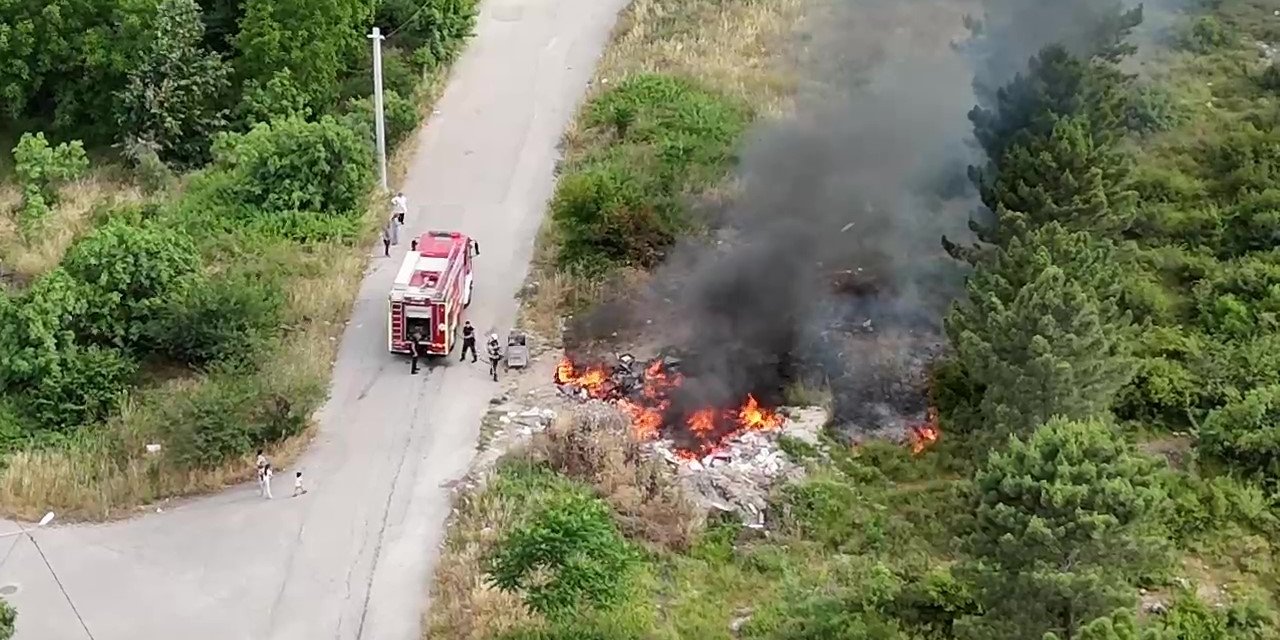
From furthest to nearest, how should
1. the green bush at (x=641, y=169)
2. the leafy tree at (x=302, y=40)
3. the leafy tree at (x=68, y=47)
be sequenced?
the leafy tree at (x=68, y=47), the leafy tree at (x=302, y=40), the green bush at (x=641, y=169)

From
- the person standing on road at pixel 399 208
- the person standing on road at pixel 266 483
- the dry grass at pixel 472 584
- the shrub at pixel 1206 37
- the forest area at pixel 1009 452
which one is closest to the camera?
the forest area at pixel 1009 452

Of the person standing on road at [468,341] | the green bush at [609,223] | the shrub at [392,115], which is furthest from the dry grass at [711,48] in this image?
the person standing on road at [468,341]

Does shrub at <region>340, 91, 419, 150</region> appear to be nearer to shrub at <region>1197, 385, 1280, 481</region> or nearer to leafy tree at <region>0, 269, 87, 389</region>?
leafy tree at <region>0, 269, 87, 389</region>

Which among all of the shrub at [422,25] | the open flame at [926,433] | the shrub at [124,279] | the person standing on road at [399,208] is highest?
the shrub at [422,25]

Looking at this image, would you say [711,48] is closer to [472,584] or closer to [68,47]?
[68,47]

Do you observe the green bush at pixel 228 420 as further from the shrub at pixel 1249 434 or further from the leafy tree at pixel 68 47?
the shrub at pixel 1249 434

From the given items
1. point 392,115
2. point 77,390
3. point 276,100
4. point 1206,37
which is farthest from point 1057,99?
point 276,100

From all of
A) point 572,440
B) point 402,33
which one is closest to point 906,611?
point 572,440
